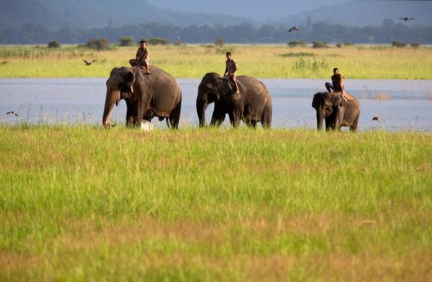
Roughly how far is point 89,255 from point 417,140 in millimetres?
10224

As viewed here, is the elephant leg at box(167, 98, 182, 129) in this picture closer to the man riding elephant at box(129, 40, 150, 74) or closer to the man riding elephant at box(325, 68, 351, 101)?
the man riding elephant at box(129, 40, 150, 74)

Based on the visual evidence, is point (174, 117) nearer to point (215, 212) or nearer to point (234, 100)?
point (234, 100)

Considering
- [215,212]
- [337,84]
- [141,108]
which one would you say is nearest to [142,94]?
[141,108]

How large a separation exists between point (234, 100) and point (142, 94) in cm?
205

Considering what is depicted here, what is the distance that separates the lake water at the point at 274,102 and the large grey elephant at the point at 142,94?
0.53m

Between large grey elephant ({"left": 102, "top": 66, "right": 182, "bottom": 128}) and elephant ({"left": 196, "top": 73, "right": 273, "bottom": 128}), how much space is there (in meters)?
0.75

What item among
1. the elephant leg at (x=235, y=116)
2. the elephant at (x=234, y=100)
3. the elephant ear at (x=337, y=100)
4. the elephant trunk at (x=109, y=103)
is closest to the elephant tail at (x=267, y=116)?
the elephant at (x=234, y=100)

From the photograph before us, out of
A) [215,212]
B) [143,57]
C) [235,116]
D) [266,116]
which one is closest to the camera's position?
[215,212]

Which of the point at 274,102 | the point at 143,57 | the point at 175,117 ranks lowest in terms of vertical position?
the point at 274,102

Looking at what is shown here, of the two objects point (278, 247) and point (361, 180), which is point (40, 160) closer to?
point (361, 180)

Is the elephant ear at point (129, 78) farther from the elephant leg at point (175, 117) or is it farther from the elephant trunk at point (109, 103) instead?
the elephant leg at point (175, 117)

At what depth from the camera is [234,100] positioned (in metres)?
20.2

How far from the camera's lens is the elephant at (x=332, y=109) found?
808 inches

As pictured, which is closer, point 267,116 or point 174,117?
point 174,117
